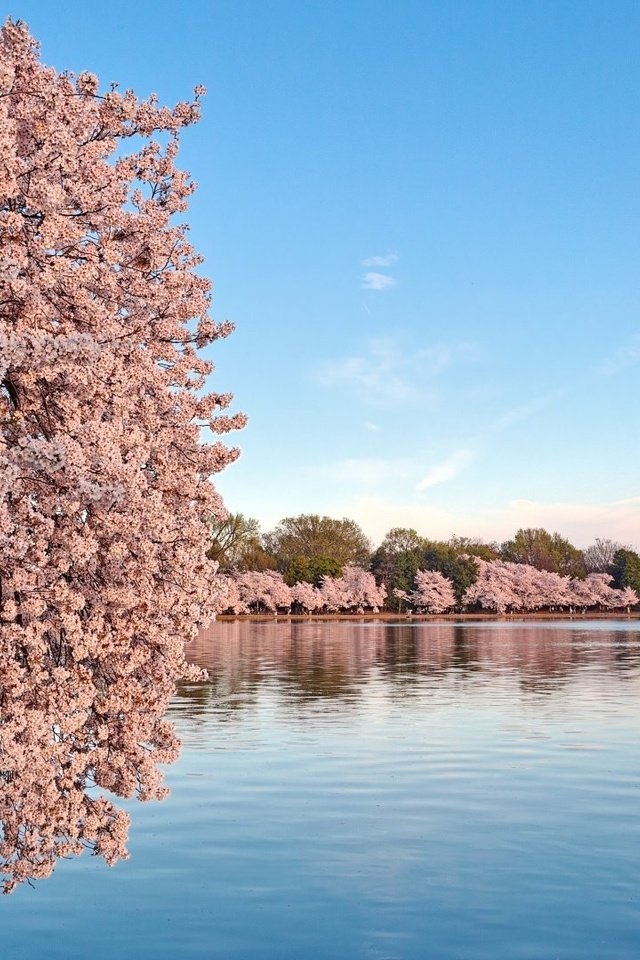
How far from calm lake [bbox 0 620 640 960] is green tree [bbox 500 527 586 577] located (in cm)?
15019

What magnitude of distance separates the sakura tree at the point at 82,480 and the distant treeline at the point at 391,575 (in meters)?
135

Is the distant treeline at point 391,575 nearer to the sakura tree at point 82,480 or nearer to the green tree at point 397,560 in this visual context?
the green tree at point 397,560

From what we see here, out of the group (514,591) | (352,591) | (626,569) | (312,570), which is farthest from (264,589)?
(626,569)

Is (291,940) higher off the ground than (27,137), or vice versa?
(27,137)

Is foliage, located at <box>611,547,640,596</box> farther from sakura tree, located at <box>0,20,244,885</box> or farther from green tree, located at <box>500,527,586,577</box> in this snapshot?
sakura tree, located at <box>0,20,244,885</box>

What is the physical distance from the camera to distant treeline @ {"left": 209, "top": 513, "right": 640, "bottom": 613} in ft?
511

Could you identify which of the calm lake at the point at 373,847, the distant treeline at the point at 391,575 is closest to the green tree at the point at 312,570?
the distant treeline at the point at 391,575

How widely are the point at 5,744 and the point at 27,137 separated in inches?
263

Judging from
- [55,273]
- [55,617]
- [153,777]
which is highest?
[55,273]

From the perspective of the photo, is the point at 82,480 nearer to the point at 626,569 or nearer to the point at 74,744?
the point at 74,744

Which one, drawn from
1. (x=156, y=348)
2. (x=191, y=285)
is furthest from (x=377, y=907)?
(x=191, y=285)

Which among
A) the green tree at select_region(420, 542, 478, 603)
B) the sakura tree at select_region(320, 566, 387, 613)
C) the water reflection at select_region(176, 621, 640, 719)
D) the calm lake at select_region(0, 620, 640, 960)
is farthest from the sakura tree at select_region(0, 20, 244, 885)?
the green tree at select_region(420, 542, 478, 603)

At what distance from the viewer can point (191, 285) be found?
50.5 ft

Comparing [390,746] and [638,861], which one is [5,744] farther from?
[390,746]
